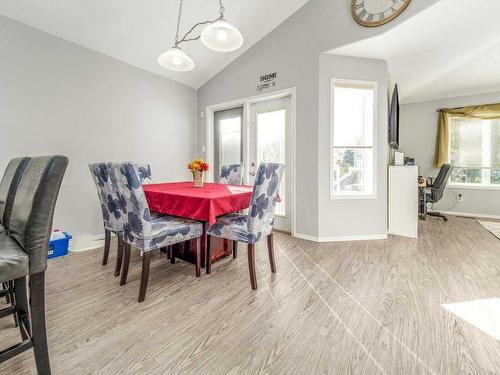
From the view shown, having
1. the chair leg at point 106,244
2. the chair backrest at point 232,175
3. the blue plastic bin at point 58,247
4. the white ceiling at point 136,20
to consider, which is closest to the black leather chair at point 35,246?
the chair leg at point 106,244

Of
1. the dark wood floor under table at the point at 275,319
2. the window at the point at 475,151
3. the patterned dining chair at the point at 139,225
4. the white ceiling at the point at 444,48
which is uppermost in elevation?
the white ceiling at the point at 444,48

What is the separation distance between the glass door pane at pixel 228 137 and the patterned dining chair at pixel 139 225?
89.9 inches

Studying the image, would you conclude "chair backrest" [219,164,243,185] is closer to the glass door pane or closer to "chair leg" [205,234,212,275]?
the glass door pane

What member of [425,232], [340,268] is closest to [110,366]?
[340,268]

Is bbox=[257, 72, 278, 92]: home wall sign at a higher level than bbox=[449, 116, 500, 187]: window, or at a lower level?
higher

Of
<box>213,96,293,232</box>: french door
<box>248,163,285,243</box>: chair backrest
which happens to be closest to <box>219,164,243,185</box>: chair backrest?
<box>213,96,293,232</box>: french door

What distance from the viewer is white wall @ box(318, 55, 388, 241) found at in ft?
9.84

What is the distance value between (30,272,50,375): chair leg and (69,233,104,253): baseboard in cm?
203

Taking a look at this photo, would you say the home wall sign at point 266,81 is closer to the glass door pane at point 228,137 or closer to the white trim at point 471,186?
the glass door pane at point 228,137

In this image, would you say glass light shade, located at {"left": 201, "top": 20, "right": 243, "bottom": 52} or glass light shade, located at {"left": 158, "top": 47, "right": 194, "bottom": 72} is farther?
glass light shade, located at {"left": 158, "top": 47, "right": 194, "bottom": 72}

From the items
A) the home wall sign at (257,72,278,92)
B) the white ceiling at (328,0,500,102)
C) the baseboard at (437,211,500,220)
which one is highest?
the white ceiling at (328,0,500,102)

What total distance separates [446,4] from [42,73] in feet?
13.3

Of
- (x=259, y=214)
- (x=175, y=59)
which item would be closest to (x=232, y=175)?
(x=259, y=214)

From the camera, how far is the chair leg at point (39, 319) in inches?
37.0
